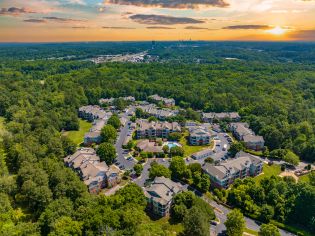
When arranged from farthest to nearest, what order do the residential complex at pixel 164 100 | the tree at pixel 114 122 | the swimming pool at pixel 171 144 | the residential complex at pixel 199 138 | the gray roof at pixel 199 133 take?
the residential complex at pixel 164 100
the tree at pixel 114 122
the gray roof at pixel 199 133
the residential complex at pixel 199 138
the swimming pool at pixel 171 144

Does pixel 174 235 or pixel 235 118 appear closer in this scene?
pixel 174 235

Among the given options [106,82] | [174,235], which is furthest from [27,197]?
[106,82]

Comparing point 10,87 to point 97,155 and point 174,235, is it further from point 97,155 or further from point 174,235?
point 174,235

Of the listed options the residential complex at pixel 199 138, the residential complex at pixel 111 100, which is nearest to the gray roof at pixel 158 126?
the residential complex at pixel 199 138

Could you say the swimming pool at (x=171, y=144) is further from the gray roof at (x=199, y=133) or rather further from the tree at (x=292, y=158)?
the tree at (x=292, y=158)

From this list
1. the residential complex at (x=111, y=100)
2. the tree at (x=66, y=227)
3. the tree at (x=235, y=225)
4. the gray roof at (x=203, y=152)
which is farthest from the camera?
the residential complex at (x=111, y=100)

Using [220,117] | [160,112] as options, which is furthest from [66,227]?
[220,117]

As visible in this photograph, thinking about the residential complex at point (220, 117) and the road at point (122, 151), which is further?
the residential complex at point (220, 117)
